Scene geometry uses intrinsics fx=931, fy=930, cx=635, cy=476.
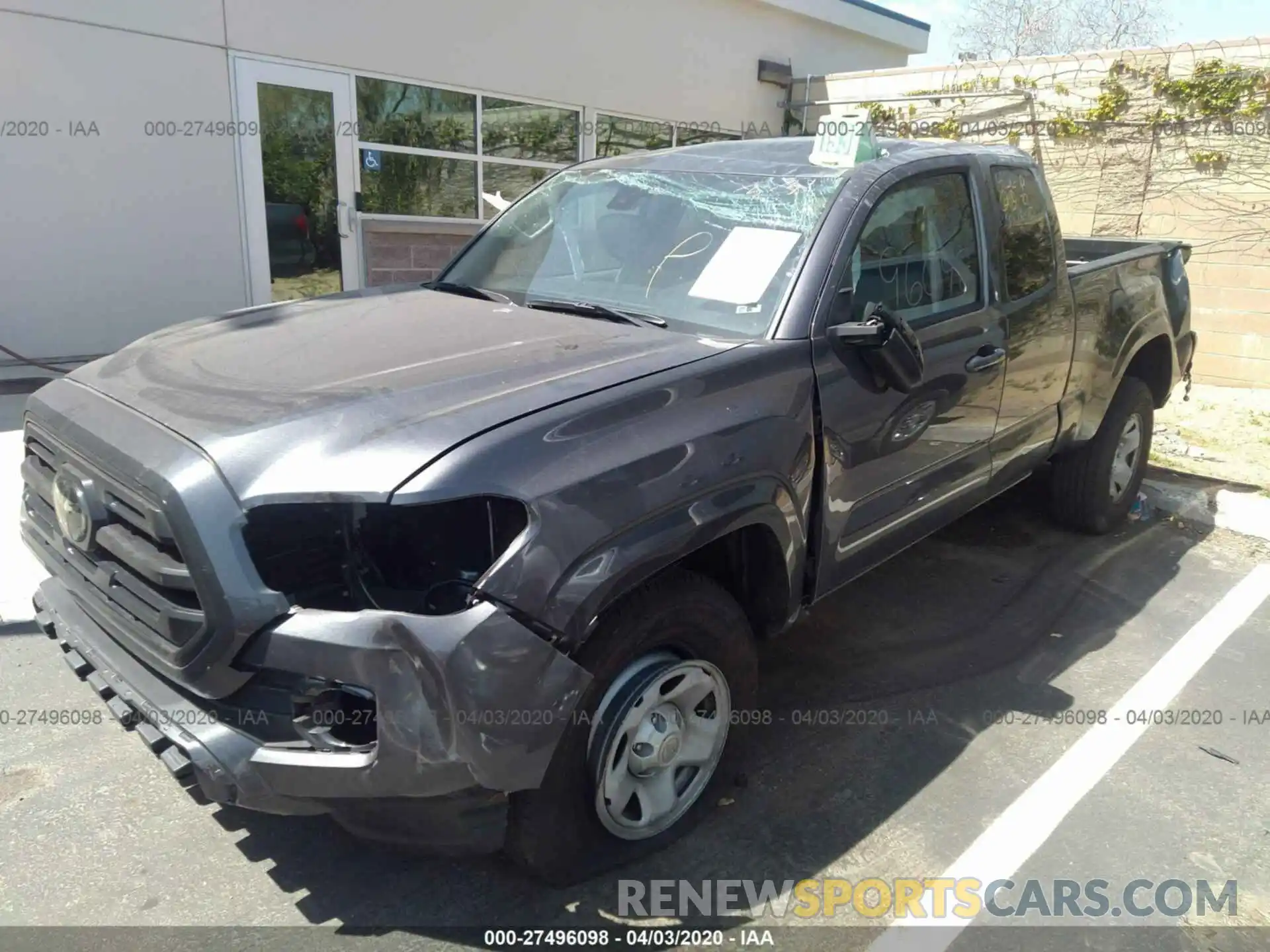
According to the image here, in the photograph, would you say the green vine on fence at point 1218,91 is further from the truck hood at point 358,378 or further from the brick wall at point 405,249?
the truck hood at point 358,378

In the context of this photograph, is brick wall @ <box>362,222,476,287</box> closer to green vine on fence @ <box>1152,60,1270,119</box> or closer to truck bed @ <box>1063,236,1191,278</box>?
truck bed @ <box>1063,236,1191,278</box>

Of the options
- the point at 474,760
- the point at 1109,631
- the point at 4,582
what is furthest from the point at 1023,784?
the point at 4,582

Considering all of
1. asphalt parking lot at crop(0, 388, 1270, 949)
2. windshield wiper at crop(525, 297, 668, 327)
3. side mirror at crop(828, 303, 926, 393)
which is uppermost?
windshield wiper at crop(525, 297, 668, 327)

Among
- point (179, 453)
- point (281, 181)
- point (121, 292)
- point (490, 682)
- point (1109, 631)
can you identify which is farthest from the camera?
point (281, 181)

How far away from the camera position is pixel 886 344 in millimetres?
2836

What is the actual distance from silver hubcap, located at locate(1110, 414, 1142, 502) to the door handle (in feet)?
5.88

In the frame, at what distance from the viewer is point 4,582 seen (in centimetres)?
396

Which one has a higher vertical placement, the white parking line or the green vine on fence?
the green vine on fence

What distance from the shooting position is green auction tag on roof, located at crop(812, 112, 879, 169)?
3279mm

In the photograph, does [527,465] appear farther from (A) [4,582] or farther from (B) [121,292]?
(B) [121,292]

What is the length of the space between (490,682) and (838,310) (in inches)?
66.4

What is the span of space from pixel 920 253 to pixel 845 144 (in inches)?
19.6

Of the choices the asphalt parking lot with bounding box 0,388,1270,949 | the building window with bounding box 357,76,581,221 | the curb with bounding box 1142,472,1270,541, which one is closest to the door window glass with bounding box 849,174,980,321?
the asphalt parking lot with bounding box 0,388,1270,949

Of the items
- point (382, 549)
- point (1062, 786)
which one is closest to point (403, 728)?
point (382, 549)
